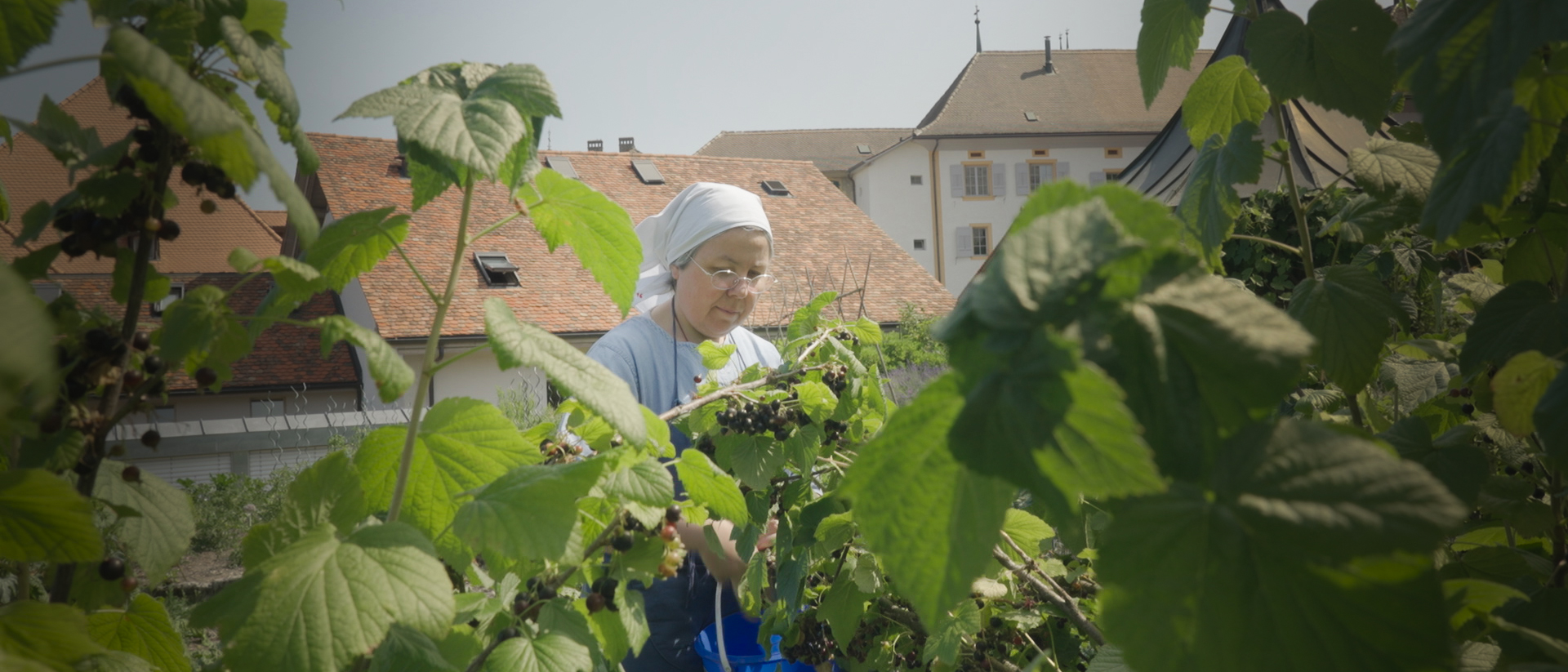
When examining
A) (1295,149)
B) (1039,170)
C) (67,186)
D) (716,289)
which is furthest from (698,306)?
(1039,170)

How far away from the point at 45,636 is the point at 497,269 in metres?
20.6

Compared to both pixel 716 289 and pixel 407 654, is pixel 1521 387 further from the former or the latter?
pixel 716 289

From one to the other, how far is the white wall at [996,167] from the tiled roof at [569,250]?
11.9m

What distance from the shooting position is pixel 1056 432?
376 millimetres

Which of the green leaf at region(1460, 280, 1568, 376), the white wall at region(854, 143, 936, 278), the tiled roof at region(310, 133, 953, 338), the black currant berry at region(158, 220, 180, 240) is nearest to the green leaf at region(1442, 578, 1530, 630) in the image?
the green leaf at region(1460, 280, 1568, 376)

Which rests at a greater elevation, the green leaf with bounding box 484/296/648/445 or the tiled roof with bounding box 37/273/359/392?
the green leaf with bounding box 484/296/648/445

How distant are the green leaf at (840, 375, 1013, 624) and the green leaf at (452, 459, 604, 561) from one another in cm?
37

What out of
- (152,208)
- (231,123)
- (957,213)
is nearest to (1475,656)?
(231,123)

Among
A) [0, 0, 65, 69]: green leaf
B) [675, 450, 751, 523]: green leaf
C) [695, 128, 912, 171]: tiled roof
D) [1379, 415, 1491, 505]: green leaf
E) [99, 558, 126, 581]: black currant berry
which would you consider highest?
[0, 0, 65, 69]: green leaf

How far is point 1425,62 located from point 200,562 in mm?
10155

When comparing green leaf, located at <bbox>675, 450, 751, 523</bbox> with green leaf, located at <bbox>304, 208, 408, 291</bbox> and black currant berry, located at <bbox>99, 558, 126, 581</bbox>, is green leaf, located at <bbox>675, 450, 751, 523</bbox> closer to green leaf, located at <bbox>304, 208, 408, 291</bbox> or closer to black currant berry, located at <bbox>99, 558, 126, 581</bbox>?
green leaf, located at <bbox>304, 208, 408, 291</bbox>

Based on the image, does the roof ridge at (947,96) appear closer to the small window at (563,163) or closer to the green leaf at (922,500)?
the small window at (563,163)

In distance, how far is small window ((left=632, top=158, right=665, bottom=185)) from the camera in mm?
27444

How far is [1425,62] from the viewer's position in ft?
2.24
